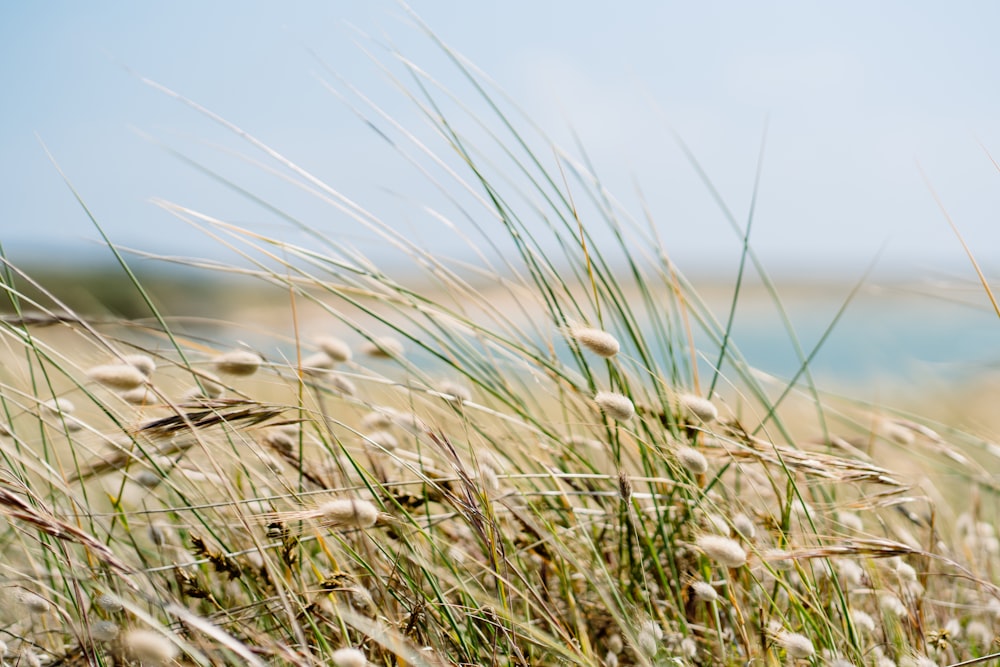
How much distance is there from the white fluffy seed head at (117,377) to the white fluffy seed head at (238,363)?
0.59 feet

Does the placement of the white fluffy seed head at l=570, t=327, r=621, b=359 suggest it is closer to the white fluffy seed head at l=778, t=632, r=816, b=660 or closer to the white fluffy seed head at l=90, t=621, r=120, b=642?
the white fluffy seed head at l=778, t=632, r=816, b=660

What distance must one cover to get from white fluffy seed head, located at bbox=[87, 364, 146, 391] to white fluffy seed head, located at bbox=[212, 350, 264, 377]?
179mm

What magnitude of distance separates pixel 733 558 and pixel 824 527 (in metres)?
0.51

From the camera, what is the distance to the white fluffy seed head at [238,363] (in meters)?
0.96

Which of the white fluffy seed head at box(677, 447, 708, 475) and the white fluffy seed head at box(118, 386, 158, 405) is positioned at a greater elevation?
the white fluffy seed head at box(118, 386, 158, 405)

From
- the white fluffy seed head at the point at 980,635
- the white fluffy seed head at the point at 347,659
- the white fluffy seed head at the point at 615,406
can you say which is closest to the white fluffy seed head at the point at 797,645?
the white fluffy seed head at the point at 615,406

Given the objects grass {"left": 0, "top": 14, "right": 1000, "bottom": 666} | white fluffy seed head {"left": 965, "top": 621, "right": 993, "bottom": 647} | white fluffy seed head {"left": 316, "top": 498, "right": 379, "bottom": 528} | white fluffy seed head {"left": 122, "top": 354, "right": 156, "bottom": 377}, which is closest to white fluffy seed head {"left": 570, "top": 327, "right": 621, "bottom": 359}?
grass {"left": 0, "top": 14, "right": 1000, "bottom": 666}

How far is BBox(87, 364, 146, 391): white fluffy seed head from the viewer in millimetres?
757

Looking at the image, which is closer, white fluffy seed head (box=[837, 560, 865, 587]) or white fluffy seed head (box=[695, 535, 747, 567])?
white fluffy seed head (box=[695, 535, 747, 567])

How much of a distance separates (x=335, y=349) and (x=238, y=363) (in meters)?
0.16

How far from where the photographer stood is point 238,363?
96cm

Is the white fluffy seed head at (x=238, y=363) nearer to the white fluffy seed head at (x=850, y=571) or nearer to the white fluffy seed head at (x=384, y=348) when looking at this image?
the white fluffy seed head at (x=384, y=348)

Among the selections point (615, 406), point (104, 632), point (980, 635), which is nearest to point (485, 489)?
point (615, 406)

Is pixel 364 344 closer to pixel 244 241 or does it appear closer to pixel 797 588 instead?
pixel 244 241
